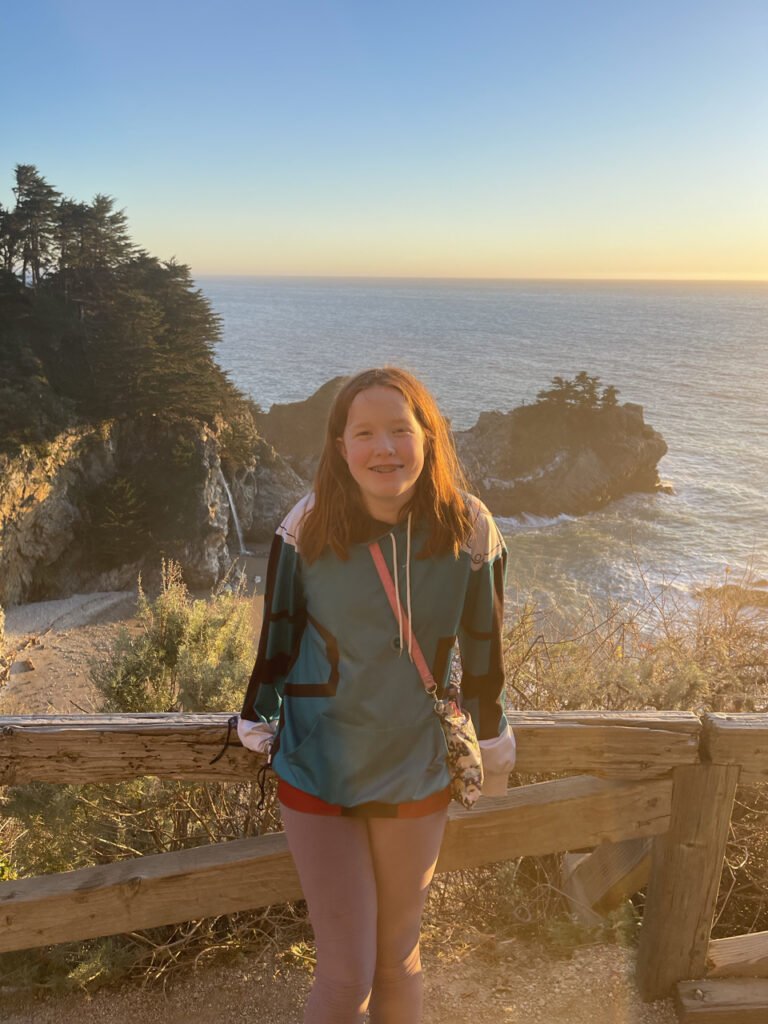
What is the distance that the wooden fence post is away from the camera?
219cm

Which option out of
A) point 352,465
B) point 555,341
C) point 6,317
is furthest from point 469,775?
point 555,341

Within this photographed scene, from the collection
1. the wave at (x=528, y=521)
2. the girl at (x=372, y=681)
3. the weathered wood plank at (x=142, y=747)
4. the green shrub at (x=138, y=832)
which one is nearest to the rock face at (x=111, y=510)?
the wave at (x=528, y=521)

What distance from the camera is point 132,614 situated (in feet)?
87.2

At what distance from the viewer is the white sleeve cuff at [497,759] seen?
1.86 meters

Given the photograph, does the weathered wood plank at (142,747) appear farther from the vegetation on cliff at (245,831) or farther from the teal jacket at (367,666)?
the vegetation on cliff at (245,831)

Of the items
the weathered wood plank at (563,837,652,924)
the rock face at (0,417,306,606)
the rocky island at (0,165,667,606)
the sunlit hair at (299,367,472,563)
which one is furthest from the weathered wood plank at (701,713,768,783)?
the rock face at (0,417,306,606)

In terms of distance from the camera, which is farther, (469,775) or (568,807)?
(568,807)

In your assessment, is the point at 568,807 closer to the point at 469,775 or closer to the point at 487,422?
the point at 469,775

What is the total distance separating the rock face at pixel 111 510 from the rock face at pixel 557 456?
1238cm

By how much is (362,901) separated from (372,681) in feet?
1.74

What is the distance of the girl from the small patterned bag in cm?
2

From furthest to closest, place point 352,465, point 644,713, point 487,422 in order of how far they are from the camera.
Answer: point 487,422 → point 644,713 → point 352,465

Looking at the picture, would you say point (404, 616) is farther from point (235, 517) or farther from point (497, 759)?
point (235, 517)

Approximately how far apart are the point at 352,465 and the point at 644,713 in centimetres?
119
